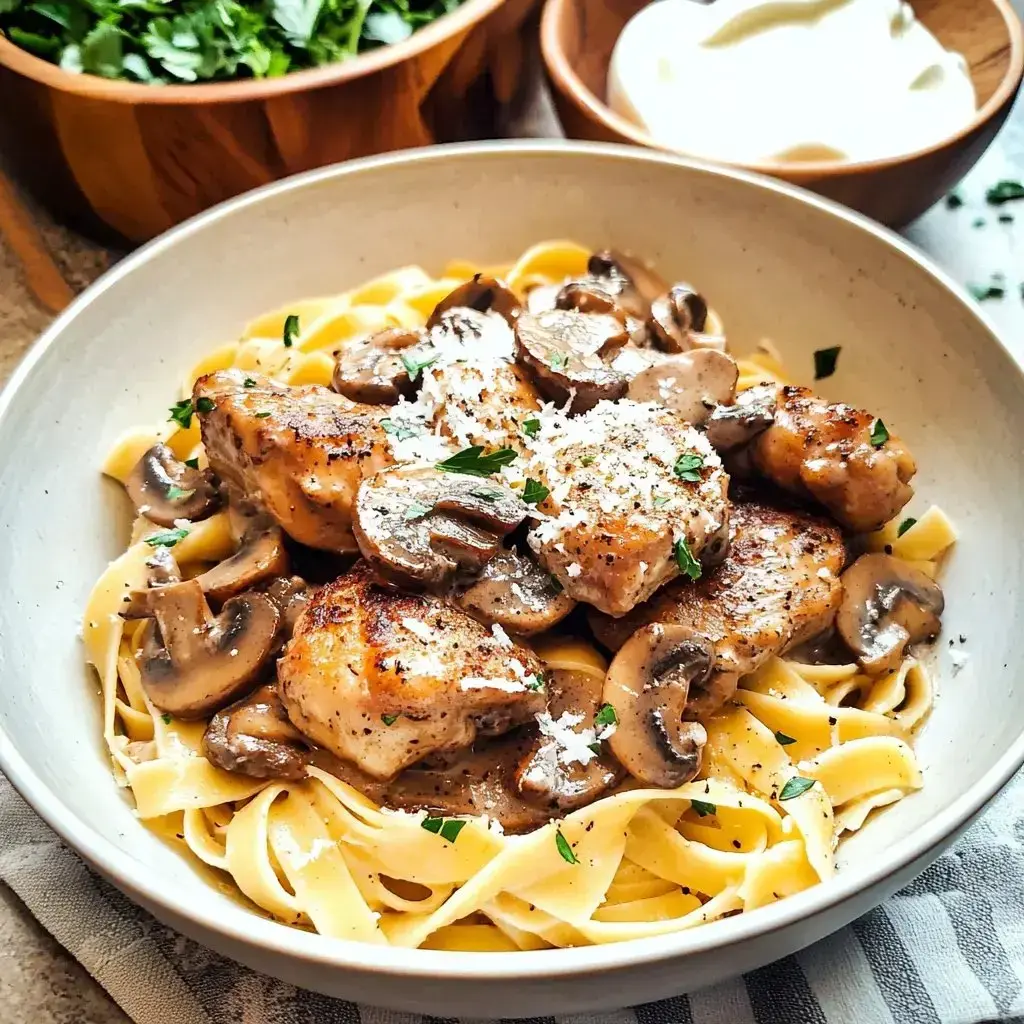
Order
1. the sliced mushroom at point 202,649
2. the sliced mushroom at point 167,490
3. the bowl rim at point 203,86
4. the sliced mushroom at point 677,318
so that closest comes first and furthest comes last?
the sliced mushroom at point 202,649
the sliced mushroom at point 167,490
the sliced mushroom at point 677,318
the bowl rim at point 203,86

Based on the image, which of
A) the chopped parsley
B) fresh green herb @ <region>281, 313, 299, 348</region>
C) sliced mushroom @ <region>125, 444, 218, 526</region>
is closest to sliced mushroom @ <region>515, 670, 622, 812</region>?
the chopped parsley

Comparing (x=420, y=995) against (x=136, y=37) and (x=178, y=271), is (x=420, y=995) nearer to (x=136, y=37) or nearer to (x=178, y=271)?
(x=178, y=271)

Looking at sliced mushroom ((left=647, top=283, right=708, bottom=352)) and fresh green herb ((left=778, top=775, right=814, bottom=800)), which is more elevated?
sliced mushroom ((left=647, top=283, right=708, bottom=352))

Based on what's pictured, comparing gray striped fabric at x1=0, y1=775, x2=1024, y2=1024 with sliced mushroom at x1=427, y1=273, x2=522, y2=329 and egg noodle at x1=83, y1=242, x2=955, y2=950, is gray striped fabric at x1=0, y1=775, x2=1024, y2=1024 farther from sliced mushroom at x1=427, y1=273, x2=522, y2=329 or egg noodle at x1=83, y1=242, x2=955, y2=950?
sliced mushroom at x1=427, y1=273, x2=522, y2=329

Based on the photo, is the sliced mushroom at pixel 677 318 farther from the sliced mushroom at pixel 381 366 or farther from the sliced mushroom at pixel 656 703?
the sliced mushroom at pixel 656 703

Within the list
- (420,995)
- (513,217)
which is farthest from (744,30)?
(420,995)

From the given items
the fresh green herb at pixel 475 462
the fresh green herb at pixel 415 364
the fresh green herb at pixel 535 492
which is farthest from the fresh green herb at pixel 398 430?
the fresh green herb at pixel 535 492
